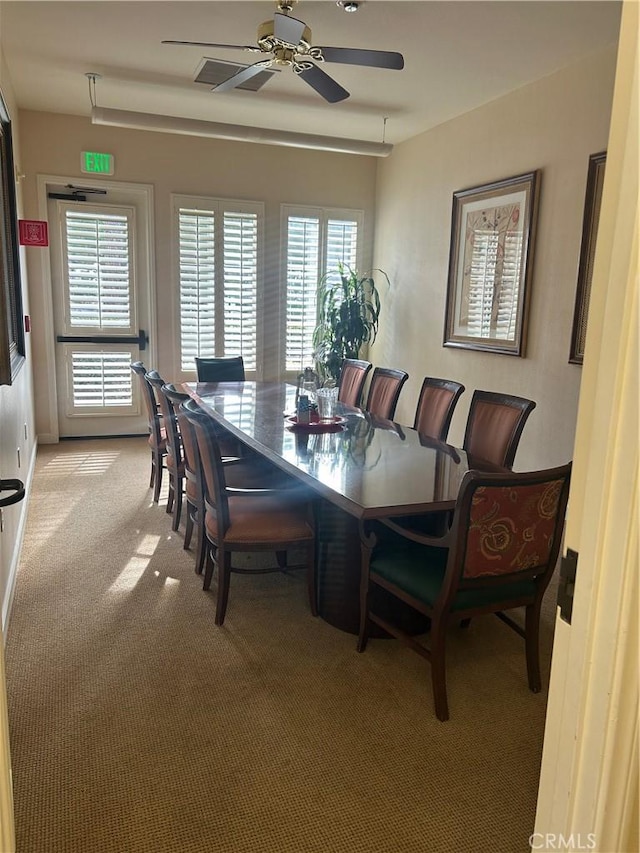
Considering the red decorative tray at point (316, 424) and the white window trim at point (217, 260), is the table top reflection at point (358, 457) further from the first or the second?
the white window trim at point (217, 260)

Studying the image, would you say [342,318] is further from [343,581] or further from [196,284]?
[343,581]

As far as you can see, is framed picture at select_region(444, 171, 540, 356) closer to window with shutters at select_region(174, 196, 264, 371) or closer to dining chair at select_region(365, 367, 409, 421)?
dining chair at select_region(365, 367, 409, 421)

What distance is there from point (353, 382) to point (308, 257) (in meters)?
2.46

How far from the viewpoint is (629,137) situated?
0.79m

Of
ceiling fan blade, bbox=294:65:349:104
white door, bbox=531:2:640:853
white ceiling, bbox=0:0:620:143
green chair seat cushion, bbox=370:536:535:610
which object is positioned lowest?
green chair seat cushion, bbox=370:536:535:610

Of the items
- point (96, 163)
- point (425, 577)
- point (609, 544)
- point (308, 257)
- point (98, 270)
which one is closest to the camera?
point (609, 544)

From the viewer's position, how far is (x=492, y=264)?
196 inches

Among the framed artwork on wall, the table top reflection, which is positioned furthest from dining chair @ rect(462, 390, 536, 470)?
the framed artwork on wall

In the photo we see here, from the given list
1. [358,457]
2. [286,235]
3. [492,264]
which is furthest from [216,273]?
[358,457]

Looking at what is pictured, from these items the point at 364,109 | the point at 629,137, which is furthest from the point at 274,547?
the point at 364,109

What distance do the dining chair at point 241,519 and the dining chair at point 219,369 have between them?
2.69 m

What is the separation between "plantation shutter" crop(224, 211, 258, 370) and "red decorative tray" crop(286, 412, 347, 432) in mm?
3179

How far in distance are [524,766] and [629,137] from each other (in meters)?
1.93

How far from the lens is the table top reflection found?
234 cm
